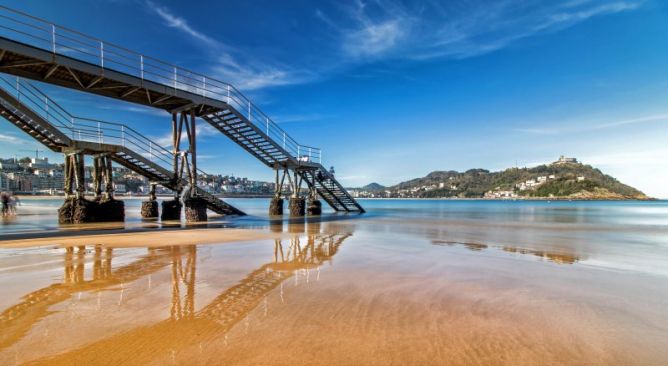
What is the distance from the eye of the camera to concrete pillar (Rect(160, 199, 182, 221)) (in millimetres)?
18312

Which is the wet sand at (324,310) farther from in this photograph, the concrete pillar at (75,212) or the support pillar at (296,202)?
the support pillar at (296,202)

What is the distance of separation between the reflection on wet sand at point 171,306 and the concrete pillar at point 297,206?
15.8m

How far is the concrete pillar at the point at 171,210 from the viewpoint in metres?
18.3

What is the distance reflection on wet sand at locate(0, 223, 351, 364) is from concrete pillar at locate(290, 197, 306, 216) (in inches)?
622

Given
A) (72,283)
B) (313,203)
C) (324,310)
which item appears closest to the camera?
(324,310)

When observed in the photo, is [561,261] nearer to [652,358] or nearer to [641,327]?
[641,327]

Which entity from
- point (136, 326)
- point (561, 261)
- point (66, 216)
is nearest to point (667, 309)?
point (561, 261)

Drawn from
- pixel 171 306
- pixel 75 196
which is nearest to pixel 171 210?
pixel 75 196

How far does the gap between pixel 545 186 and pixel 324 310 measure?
184 metres

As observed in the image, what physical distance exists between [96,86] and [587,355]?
1752 centimetres

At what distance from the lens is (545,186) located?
154875 mm

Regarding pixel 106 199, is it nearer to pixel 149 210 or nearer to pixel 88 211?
pixel 88 211

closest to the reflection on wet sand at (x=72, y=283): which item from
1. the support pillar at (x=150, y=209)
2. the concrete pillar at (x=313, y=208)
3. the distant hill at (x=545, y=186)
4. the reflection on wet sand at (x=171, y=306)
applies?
the reflection on wet sand at (x=171, y=306)

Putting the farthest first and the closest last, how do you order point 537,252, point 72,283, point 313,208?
point 313,208
point 537,252
point 72,283
